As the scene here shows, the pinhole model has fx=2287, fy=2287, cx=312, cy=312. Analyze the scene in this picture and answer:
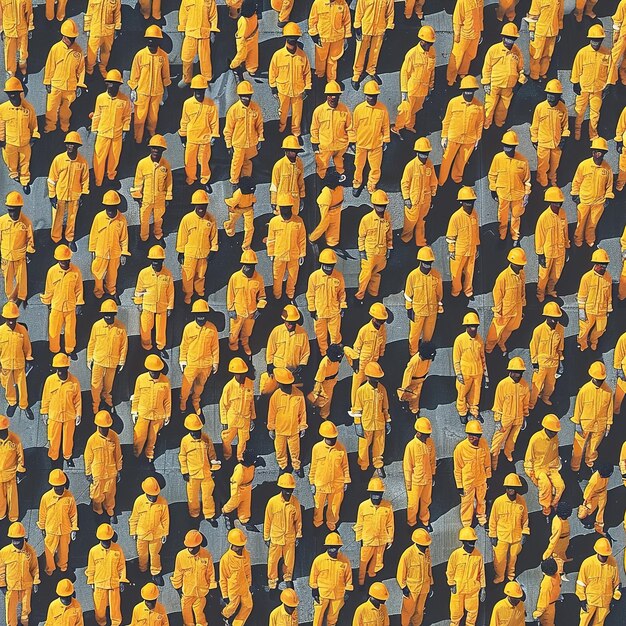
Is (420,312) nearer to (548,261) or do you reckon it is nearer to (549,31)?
(548,261)

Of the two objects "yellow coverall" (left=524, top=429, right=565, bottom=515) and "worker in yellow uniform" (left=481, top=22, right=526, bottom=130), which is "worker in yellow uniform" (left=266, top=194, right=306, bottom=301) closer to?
"worker in yellow uniform" (left=481, top=22, right=526, bottom=130)

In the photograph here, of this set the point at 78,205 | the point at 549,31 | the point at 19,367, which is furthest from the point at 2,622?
the point at 549,31

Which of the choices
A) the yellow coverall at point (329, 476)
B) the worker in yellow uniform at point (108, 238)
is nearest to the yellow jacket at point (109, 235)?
the worker in yellow uniform at point (108, 238)

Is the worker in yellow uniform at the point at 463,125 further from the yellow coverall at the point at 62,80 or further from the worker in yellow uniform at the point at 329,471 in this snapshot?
the yellow coverall at the point at 62,80

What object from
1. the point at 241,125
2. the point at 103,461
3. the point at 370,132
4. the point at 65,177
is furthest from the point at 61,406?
the point at 370,132

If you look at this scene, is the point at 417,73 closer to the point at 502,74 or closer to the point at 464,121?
the point at 464,121

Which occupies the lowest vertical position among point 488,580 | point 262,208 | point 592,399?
point 488,580
